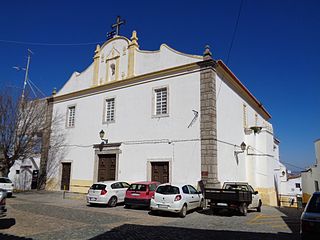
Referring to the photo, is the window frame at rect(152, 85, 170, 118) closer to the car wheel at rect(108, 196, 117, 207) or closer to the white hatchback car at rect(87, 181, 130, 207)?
the white hatchback car at rect(87, 181, 130, 207)

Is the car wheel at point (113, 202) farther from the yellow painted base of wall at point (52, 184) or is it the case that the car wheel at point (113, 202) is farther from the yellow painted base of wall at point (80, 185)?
the yellow painted base of wall at point (52, 184)

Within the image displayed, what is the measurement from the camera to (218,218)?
38.9ft

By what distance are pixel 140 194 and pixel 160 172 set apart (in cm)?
330

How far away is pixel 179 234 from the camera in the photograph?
849 centimetres

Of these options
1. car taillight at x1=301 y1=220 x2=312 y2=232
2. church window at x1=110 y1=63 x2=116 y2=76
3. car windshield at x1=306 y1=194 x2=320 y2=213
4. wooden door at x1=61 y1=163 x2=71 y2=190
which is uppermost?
church window at x1=110 y1=63 x2=116 y2=76

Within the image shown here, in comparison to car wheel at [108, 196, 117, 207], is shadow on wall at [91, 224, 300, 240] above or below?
below

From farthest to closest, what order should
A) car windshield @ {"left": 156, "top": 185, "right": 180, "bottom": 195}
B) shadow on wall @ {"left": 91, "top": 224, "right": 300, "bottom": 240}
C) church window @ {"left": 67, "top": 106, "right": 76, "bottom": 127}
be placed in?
1. church window @ {"left": 67, "top": 106, "right": 76, "bottom": 127}
2. car windshield @ {"left": 156, "top": 185, "right": 180, "bottom": 195}
3. shadow on wall @ {"left": 91, "top": 224, "right": 300, "bottom": 240}

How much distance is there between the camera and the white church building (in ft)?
54.0

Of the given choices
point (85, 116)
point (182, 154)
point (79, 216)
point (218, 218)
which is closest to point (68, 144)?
point (85, 116)

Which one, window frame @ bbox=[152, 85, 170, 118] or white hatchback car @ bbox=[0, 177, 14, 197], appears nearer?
window frame @ bbox=[152, 85, 170, 118]

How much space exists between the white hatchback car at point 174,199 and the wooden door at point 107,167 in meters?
7.38

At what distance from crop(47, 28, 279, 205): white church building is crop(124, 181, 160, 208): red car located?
8.64 ft

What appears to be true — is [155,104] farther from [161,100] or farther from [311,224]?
[311,224]

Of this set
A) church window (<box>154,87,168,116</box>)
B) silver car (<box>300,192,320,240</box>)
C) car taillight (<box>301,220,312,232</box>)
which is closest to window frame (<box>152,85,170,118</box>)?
church window (<box>154,87,168,116</box>)
